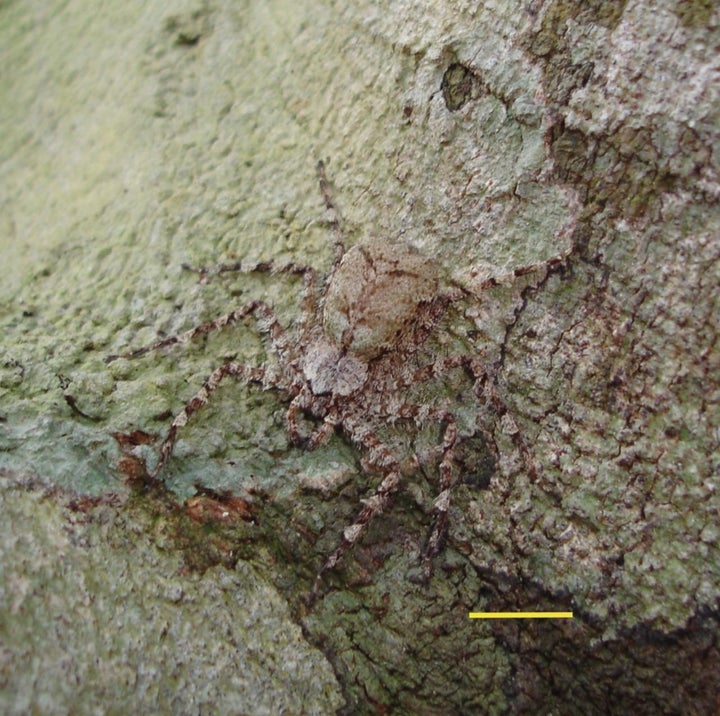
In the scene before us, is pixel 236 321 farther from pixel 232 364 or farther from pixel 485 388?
pixel 485 388

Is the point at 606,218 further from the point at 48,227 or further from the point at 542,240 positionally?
the point at 48,227

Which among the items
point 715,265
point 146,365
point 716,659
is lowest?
point 716,659

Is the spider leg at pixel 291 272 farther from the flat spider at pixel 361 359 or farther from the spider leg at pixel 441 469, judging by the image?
the spider leg at pixel 441 469

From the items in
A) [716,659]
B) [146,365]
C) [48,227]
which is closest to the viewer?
[716,659]

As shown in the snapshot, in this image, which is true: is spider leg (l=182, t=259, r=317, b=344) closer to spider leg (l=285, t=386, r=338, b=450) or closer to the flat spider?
the flat spider

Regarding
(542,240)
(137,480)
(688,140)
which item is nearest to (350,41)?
(542,240)

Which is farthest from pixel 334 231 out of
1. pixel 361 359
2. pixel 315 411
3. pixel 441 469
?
Result: pixel 441 469
